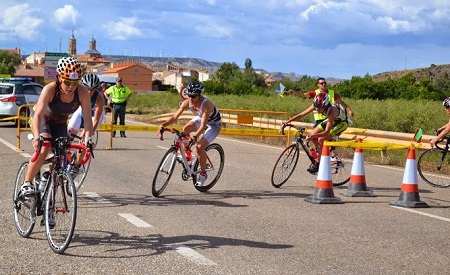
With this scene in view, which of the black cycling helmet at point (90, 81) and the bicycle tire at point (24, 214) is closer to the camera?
the bicycle tire at point (24, 214)

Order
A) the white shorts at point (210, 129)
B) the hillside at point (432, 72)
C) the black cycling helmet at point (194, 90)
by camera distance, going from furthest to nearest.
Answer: the hillside at point (432, 72), the white shorts at point (210, 129), the black cycling helmet at point (194, 90)

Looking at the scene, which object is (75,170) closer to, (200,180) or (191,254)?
(200,180)

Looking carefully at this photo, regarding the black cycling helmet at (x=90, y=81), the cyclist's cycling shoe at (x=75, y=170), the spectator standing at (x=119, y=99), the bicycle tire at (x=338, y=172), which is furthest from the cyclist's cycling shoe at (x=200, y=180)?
the spectator standing at (x=119, y=99)

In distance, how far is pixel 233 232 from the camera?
8328mm

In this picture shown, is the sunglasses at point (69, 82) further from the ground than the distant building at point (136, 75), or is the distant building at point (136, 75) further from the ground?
the distant building at point (136, 75)

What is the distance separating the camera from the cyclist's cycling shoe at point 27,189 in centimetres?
725

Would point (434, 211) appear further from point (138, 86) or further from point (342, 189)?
point (138, 86)

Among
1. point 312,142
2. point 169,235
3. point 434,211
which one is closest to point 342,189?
point 312,142

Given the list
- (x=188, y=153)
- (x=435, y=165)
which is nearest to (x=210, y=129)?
(x=188, y=153)

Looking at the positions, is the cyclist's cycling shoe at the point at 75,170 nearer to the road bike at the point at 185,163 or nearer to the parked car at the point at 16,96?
the road bike at the point at 185,163

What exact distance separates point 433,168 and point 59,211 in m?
10.3

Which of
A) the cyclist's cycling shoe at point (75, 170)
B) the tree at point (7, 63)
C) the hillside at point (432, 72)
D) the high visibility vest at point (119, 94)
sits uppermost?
the hillside at point (432, 72)

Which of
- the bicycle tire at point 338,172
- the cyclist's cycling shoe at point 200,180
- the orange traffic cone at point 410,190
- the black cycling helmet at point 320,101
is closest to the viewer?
the orange traffic cone at point 410,190

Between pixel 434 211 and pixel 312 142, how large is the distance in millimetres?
3248
